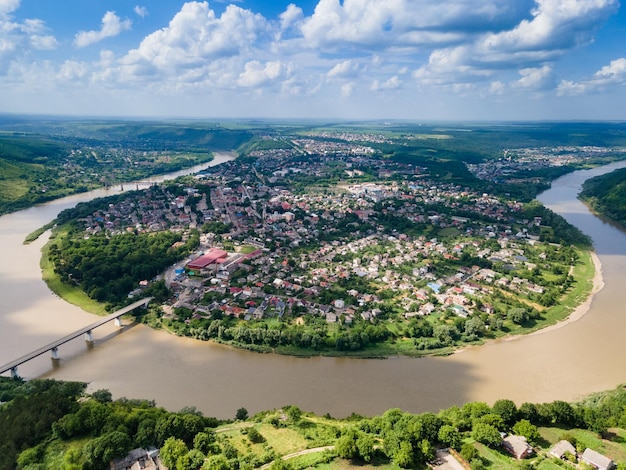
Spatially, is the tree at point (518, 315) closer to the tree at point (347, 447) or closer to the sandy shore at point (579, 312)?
the sandy shore at point (579, 312)

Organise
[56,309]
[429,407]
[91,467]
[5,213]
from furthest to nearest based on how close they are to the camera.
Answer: [5,213] < [56,309] < [429,407] < [91,467]

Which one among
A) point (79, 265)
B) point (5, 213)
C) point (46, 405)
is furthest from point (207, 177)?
point (46, 405)

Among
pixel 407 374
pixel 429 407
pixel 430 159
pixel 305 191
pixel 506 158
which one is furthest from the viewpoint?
pixel 506 158

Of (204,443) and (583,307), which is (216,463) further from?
(583,307)

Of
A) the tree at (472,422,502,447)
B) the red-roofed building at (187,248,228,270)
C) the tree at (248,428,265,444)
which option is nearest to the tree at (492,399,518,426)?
the tree at (472,422,502,447)

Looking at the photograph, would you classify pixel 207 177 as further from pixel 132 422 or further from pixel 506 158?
pixel 506 158

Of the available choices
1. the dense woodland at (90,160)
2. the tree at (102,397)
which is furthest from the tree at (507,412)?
the dense woodland at (90,160)

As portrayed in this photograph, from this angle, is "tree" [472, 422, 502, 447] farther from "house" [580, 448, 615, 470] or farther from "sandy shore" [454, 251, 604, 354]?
"sandy shore" [454, 251, 604, 354]
